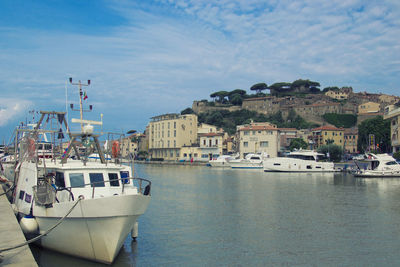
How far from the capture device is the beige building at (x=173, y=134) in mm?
97875

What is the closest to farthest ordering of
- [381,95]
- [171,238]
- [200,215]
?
[171,238] < [200,215] < [381,95]

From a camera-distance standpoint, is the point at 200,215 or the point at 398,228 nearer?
the point at 398,228

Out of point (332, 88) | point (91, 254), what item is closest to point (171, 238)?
point (91, 254)

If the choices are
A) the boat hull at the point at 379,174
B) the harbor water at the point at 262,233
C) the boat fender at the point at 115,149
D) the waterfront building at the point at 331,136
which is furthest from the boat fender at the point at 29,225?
the waterfront building at the point at 331,136

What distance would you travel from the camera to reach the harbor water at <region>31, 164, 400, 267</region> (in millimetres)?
14289

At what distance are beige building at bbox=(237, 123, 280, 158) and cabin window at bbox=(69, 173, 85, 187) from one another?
A: 72.3 metres

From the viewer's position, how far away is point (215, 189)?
35781mm

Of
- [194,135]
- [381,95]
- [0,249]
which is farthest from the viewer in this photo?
[381,95]

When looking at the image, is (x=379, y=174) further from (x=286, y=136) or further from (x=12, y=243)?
(x=286, y=136)

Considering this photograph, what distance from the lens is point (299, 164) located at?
60.8 m

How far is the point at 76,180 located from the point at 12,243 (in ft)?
11.5

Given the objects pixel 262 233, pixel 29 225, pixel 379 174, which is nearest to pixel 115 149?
pixel 29 225

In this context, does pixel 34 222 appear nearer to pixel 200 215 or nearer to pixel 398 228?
pixel 200 215

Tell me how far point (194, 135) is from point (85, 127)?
8714 cm
